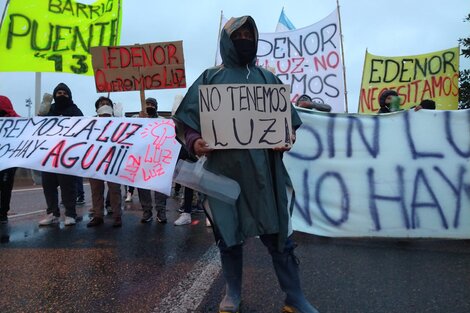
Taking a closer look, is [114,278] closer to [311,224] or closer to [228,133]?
[228,133]

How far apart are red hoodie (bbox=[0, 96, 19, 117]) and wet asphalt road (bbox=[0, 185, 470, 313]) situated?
5.98ft

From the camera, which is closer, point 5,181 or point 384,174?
point 384,174

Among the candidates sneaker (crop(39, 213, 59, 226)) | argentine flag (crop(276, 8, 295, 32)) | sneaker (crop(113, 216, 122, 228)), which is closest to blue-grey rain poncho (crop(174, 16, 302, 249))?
sneaker (crop(113, 216, 122, 228))

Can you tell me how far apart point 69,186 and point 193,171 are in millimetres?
3308

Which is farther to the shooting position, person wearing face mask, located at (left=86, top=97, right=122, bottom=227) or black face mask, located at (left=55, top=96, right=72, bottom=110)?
black face mask, located at (left=55, top=96, right=72, bottom=110)

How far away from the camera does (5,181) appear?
5.54 m

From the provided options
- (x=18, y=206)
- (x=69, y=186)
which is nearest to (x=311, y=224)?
(x=69, y=186)

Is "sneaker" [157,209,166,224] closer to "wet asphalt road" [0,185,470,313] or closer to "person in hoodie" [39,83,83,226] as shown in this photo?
"wet asphalt road" [0,185,470,313]

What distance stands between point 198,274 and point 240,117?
1468mm

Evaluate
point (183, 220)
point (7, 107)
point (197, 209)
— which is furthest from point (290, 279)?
point (7, 107)

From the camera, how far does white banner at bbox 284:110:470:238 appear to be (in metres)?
4.14

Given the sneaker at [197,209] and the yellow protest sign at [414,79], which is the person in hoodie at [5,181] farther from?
the yellow protest sign at [414,79]

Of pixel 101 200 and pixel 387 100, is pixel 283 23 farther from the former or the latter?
pixel 101 200

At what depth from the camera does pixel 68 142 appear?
4992 mm
